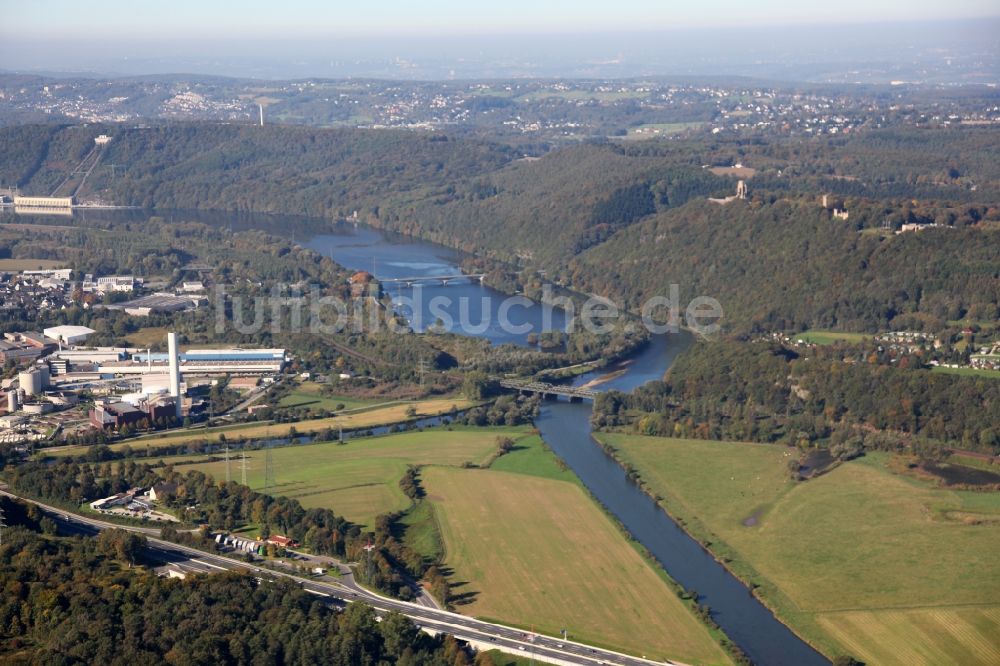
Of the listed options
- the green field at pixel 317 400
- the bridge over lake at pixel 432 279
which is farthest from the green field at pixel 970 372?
the bridge over lake at pixel 432 279

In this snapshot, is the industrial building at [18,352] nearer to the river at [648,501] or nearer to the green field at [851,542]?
the river at [648,501]

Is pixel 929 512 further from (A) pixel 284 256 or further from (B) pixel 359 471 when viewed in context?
(A) pixel 284 256

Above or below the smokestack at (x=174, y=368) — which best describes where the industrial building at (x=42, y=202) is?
below

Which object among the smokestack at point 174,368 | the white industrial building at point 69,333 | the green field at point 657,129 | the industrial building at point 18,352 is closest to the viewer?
the smokestack at point 174,368

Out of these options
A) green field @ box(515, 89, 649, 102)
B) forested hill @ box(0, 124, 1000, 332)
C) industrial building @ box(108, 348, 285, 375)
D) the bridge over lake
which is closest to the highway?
industrial building @ box(108, 348, 285, 375)

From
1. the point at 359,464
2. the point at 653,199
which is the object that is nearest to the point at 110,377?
the point at 359,464

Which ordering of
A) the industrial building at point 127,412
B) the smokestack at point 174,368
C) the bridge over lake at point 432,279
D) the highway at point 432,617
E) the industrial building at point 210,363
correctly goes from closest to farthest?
the highway at point 432,617 < the industrial building at point 127,412 < the smokestack at point 174,368 < the industrial building at point 210,363 < the bridge over lake at point 432,279
